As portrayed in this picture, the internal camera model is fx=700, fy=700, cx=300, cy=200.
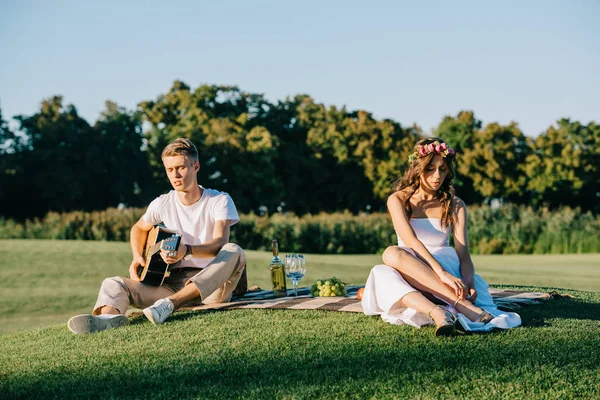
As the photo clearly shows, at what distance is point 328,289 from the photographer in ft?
25.1

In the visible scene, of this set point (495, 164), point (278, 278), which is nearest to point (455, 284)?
point (278, 278)

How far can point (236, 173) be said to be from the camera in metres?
43.9

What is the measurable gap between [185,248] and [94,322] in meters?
1.04

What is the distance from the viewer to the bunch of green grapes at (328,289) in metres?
7.64

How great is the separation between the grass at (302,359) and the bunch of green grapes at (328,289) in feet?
3.52

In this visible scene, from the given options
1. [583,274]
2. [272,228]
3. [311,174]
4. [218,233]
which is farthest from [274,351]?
[311,174]

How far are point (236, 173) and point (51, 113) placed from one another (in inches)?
517

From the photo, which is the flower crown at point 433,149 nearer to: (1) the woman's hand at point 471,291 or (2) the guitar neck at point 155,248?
(1) the woman's hand at point 471,291

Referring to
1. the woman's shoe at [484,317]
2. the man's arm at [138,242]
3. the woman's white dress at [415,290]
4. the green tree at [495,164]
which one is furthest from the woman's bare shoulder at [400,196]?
the green tree at [495,164]

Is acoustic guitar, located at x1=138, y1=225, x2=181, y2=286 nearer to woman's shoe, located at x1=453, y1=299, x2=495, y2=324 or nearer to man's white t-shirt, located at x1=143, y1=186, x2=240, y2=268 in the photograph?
man's white t-shirt, located at x1=143, y1=186, x2=240, y2=268

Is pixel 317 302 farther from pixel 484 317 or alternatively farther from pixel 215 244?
pixel 484 317

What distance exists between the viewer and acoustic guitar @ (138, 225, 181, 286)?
6.36 m

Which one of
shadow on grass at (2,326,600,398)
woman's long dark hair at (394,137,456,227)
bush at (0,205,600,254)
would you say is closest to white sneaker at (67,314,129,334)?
shadow on grass at (2,326,600,398)

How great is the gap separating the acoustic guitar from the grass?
0.41m
